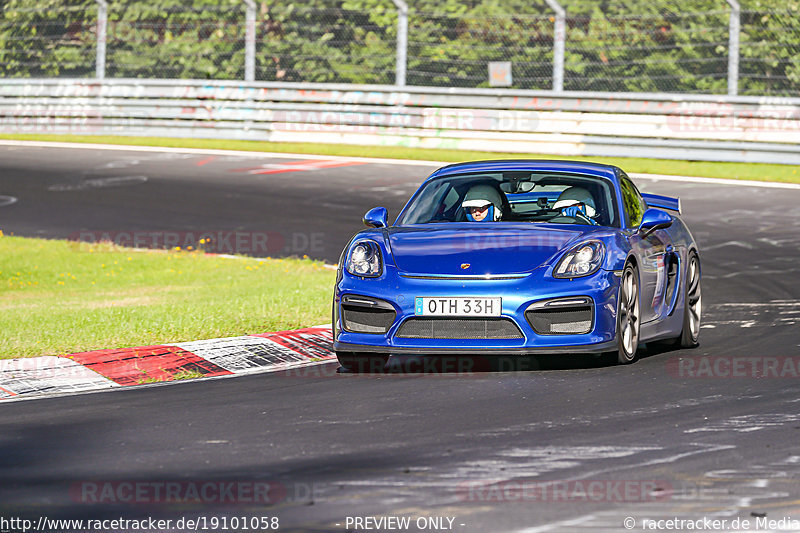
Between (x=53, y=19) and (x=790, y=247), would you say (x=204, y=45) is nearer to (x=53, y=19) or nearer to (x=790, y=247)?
(x=53, y=19)

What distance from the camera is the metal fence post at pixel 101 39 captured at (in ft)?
83.9

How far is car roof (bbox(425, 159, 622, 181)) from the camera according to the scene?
9.76 meters

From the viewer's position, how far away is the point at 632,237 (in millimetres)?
9031

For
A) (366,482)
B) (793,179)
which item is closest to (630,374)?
(366,482)

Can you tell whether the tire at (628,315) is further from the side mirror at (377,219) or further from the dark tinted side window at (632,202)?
the side mirror at (377,219)

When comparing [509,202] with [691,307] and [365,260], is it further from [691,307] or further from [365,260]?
[365,260]

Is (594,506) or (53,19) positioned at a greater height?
(53,19)

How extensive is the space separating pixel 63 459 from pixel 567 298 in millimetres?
3223

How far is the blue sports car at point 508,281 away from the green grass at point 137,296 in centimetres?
171

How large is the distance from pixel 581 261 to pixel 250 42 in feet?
56.8

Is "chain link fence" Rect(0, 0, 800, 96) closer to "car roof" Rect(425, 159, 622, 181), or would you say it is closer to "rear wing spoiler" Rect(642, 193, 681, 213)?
"rear wing spoiler" Rect(642, 193, 681, 213)

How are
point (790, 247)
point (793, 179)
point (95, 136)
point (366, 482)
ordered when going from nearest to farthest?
1. point (366, 482)
2. point (790, 247)
3. point (793, 179)
4. point (95, 136)

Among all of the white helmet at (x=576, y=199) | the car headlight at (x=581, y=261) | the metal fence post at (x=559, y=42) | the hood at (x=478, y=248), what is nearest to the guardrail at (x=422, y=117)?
the metal fence post at (x=559, y=42)

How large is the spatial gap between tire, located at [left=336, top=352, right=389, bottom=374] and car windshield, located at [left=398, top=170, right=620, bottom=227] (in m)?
0.95
